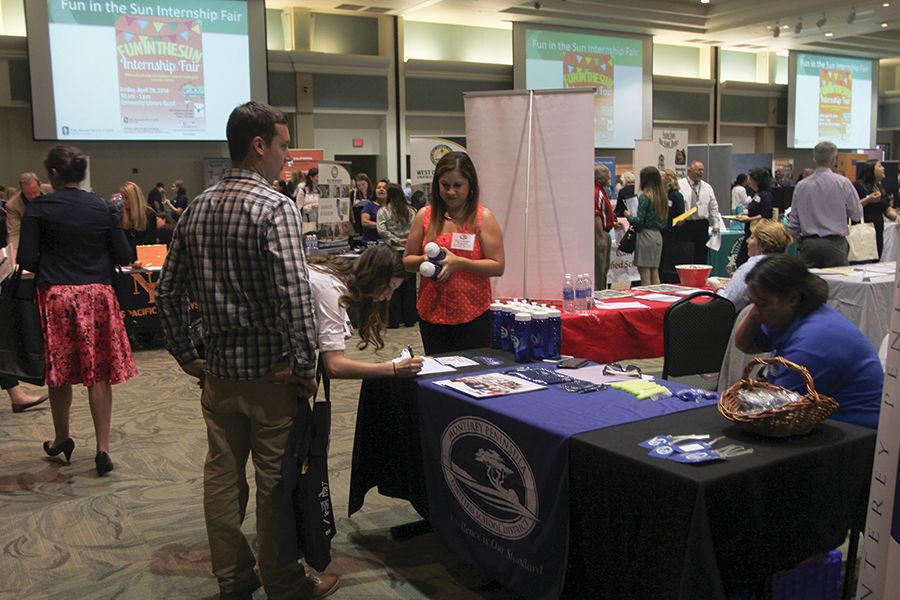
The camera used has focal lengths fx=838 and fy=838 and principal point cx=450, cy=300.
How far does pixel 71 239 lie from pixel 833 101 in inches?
748

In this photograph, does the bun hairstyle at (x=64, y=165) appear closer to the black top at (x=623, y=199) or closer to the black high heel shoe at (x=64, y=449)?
the black high heel shoe at (x=64, y=449)

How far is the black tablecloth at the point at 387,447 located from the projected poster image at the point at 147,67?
363 inches

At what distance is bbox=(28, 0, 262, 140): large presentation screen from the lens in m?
10.2

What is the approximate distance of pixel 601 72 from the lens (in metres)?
15.6

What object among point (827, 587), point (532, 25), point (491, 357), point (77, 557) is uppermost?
point (532, 25)

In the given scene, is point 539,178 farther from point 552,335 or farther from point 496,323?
point 552,335

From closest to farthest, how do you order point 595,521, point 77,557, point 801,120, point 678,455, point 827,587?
point 678,455 → point 595,521 → point 827,587 → point 77,557 → point 801,120

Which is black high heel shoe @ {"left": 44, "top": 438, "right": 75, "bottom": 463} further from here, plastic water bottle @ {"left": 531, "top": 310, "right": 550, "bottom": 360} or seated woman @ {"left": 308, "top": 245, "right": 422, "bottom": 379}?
plastic water bottle @ {"left": 531, "top": 310, "right": 550, "bottom": 360}

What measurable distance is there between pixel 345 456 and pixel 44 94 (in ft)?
27.8

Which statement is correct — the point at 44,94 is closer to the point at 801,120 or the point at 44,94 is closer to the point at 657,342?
the point at 657,342

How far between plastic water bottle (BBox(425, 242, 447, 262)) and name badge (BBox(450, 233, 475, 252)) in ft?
0.47

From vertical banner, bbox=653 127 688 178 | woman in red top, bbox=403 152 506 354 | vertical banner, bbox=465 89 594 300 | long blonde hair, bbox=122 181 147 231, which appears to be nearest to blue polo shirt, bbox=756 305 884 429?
woman in red top, bbox=403 152 506 354

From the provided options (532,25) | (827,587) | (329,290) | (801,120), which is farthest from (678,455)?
(801,120)

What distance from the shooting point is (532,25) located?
14695mm
